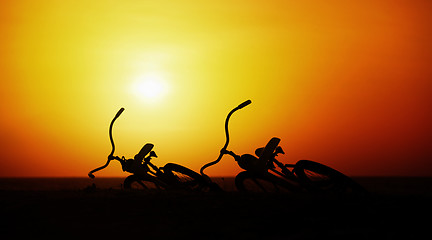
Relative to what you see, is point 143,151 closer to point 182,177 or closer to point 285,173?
point 182,177

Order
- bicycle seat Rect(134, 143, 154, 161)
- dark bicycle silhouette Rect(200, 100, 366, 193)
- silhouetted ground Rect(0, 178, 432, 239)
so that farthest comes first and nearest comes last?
bicycle seat Rect(134, 143, 154, 161), dark bicycle silhouette Rect(200, 100, 366, 193), silhouetted ground Rect(0, 178, 432, 239)

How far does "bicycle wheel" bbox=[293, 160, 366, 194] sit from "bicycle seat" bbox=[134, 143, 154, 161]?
Answer: 20.1 feet

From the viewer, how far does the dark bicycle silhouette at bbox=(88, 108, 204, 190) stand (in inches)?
814

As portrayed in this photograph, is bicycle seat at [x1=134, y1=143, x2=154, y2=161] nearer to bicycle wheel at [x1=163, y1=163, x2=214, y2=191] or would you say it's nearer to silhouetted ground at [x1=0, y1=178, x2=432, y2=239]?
bicycle wheel at [x1=163, y1=163, x2=214, y2=191]

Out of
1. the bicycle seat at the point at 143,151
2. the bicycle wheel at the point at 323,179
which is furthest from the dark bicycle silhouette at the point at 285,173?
the bicycle seat at the point at 143,151

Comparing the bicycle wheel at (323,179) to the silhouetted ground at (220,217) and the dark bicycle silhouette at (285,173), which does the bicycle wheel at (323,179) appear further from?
the silhouetted ground at (220,217)

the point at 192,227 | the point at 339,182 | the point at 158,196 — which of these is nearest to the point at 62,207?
the point at 158,196

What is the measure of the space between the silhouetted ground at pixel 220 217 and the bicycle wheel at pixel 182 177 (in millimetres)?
4985

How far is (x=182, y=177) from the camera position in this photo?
2091 cm

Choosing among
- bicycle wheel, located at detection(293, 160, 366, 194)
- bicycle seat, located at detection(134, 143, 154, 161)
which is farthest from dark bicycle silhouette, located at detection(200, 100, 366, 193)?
bicycle seat, located at detection(134, 143, 154, 161)

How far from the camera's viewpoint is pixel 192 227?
475 inches

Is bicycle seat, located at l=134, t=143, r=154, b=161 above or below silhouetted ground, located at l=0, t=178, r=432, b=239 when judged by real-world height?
above

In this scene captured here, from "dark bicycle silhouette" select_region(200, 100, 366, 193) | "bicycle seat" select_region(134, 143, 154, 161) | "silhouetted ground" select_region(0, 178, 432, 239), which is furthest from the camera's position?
"bicycle seat" select_region(134, 143, 154, 161)

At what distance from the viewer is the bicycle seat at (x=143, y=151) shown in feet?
70.6
